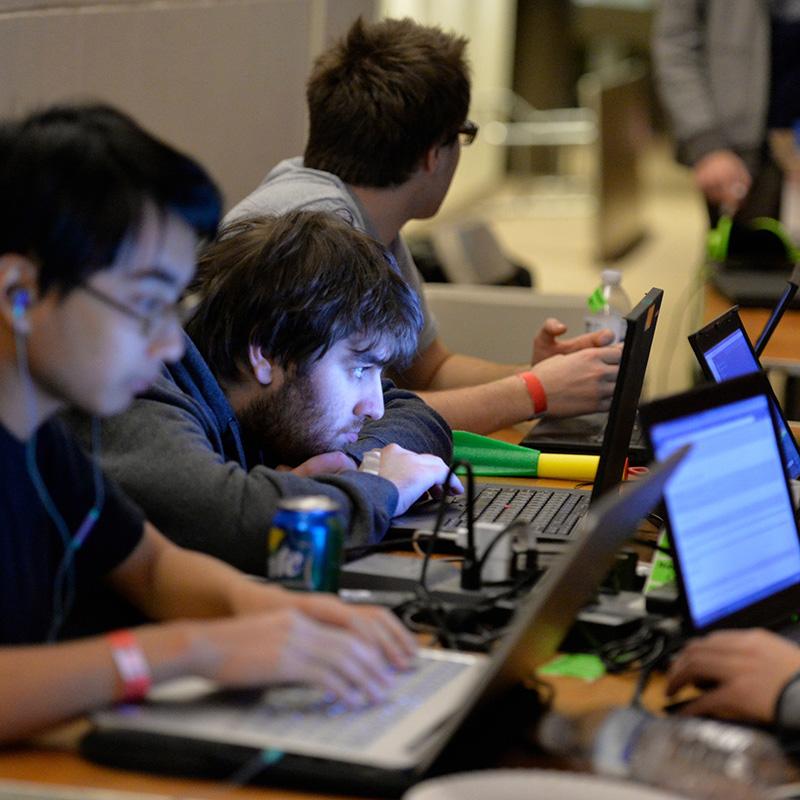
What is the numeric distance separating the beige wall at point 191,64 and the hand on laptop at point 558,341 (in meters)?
0.94

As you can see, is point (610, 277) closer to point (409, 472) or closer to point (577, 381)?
point (577, 381)

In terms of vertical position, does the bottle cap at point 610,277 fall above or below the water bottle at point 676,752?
above

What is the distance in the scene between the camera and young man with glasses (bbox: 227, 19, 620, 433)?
8.46 ft

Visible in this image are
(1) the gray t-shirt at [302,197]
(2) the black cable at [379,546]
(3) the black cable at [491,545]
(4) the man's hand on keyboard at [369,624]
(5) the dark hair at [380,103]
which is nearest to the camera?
(4) the man's hand on keyboard at [369,624]

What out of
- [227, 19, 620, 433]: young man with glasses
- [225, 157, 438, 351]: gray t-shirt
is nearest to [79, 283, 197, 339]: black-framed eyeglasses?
[225, 157, 438, 351]: gray t-shirt

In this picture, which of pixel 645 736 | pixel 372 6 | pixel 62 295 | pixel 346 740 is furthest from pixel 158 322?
pixel 372 6

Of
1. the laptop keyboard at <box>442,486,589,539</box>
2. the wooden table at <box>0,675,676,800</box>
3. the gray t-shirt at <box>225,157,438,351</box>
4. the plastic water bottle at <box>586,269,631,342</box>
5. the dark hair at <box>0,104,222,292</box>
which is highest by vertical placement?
the dark hair at <box>0,104,222,292</box>

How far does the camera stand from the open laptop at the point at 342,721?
115cm

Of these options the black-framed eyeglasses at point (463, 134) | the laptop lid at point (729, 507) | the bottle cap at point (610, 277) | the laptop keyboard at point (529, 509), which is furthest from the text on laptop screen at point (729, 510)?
the black-framed eyeglasses at point (463, 134)

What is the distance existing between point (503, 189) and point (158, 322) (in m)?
9.59

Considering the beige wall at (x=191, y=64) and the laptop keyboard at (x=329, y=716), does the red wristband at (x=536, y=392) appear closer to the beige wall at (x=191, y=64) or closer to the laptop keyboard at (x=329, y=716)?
the beige wall at (x=191, y=64)

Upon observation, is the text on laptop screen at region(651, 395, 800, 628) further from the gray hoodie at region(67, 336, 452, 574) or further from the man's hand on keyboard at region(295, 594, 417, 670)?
the gray hoodie at region(67, 336, 452, 574)

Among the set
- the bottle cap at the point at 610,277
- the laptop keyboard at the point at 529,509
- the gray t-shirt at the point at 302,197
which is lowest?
the laptop keyboard at the point at 529,509

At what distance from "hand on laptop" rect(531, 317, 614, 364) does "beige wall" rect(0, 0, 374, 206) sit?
942mm
